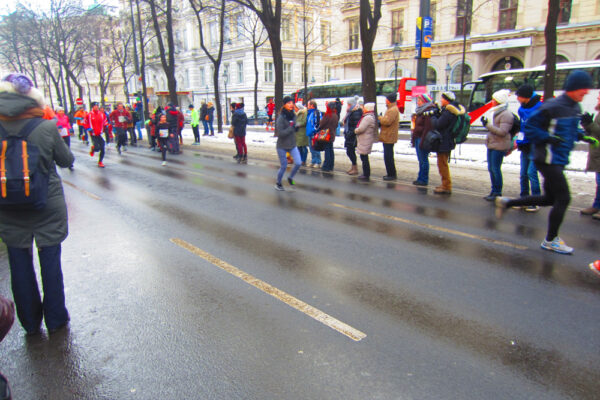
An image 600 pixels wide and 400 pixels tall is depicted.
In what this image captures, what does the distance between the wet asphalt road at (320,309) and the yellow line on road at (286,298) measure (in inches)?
2.0

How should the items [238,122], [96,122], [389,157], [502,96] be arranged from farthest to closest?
[238,122] < [96,122] < [389,157] < [502,96]

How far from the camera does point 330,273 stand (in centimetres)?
448

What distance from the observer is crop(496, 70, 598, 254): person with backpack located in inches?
187

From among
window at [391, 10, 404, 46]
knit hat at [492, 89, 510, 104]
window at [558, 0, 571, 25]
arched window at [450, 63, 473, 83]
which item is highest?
window at [391, 10, 404, 46]

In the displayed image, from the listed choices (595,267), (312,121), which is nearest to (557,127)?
(595,267)

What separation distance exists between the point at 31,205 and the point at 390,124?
814 centimetres

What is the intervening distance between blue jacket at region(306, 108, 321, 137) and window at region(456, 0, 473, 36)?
24385 mm

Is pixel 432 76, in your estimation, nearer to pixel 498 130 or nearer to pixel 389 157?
pixel 389 157

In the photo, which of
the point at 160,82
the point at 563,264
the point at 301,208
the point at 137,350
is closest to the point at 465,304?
the point at 563,264

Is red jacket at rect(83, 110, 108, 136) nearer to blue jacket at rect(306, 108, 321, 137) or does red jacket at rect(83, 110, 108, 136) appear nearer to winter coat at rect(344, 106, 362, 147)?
blue jacket at rect(306, 108, 321, 137)

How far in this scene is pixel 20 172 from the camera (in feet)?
9.37

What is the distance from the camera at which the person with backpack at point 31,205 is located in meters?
2.88

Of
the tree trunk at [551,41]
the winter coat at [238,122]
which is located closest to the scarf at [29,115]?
the winter coat at [238,122]

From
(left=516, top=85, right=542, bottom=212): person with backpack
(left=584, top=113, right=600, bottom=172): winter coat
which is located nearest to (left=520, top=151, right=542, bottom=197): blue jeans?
(left=516, top=85, right=542, bottom=212): person with backpack
